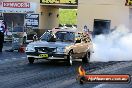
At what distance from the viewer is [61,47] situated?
61.1 ft

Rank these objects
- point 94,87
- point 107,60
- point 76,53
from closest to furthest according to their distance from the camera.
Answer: point 94,87 → point 76,53 → point 107,60

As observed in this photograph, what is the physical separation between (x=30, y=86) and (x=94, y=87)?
160cm

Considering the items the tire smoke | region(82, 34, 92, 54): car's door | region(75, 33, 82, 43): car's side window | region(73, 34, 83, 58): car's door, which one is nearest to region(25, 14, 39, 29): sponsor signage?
the tire smoke

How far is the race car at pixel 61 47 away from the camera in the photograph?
1864 centimetres

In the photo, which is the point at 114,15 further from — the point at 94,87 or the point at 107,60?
the point at 94,87

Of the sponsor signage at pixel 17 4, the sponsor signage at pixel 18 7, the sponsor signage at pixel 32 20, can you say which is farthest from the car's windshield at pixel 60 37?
the sponsor signage at pixel 17 4

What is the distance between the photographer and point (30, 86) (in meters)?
11.6

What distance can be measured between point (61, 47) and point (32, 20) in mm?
30077

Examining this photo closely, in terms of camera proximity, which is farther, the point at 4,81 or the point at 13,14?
the point at 13,14

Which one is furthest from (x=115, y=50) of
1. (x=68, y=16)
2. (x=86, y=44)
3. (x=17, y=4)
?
(x=68, y=16)

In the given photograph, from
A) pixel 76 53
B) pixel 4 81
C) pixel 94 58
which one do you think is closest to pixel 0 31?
pixel 94 58

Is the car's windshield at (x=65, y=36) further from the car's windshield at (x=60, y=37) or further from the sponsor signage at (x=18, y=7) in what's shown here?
the sponsor signage at (x=18, y=7)

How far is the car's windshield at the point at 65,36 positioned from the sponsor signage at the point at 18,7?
96.2ft

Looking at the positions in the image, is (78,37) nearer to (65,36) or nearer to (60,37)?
(65,36)
